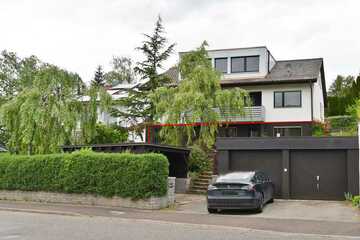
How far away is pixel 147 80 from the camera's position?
111 feet

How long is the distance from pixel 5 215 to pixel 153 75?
19.6 m

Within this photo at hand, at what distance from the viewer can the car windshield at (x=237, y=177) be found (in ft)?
52.6

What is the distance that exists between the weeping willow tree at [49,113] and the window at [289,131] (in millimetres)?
12713

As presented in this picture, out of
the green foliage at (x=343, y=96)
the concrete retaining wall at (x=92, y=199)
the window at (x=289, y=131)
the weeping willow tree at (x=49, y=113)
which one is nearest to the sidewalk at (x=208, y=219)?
the concrete retaining wall at (x=92, y=199)

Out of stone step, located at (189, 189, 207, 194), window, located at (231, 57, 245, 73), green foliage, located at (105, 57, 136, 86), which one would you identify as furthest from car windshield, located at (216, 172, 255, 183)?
green foliage, located at (105, 57, 136, 86)

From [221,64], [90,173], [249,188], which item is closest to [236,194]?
[249,188]

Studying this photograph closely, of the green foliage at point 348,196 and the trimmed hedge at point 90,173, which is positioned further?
the green foliage at point 348,196

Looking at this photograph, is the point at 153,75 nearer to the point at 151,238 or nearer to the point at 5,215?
the point at 5,215

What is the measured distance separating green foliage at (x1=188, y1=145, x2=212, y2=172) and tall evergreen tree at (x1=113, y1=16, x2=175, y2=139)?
777 cm

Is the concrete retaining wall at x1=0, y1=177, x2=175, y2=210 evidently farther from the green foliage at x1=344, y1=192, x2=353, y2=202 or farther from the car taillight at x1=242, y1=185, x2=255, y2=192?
the green foliage at x1=344, y1=192, x2=353, y2=202

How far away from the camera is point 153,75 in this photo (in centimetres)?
3350

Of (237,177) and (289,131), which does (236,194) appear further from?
(289,131)

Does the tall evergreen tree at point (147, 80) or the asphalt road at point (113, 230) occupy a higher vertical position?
the tall evergreen tree at point (147, 80)

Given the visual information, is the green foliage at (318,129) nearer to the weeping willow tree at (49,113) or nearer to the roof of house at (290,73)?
the roof of house at (290,73)
